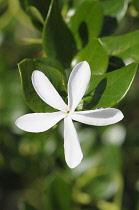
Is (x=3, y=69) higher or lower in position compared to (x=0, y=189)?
higher

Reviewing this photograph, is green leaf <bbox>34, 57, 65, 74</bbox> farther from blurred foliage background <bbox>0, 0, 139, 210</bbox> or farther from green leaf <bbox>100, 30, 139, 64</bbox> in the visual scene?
blurred foliage background <bbox>0, 0, 139, 210</bbox>

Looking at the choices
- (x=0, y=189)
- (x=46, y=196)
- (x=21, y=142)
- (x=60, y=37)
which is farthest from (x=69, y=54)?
(x=0, y=189)

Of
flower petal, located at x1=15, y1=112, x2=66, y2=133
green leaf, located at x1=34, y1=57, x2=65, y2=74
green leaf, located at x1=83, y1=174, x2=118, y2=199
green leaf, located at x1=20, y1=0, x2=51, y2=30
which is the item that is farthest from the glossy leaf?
green leaf, located at x1=83, y1=174, x2=118, y2=199

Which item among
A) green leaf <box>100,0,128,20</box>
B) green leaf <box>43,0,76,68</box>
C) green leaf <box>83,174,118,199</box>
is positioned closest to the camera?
green leaf <box>43,0,76,68</box>

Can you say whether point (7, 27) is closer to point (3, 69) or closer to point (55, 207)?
point (3, 69)

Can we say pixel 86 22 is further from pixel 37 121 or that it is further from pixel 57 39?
pixel 37 121

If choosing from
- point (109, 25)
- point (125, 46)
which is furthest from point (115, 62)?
point (109, 25)
